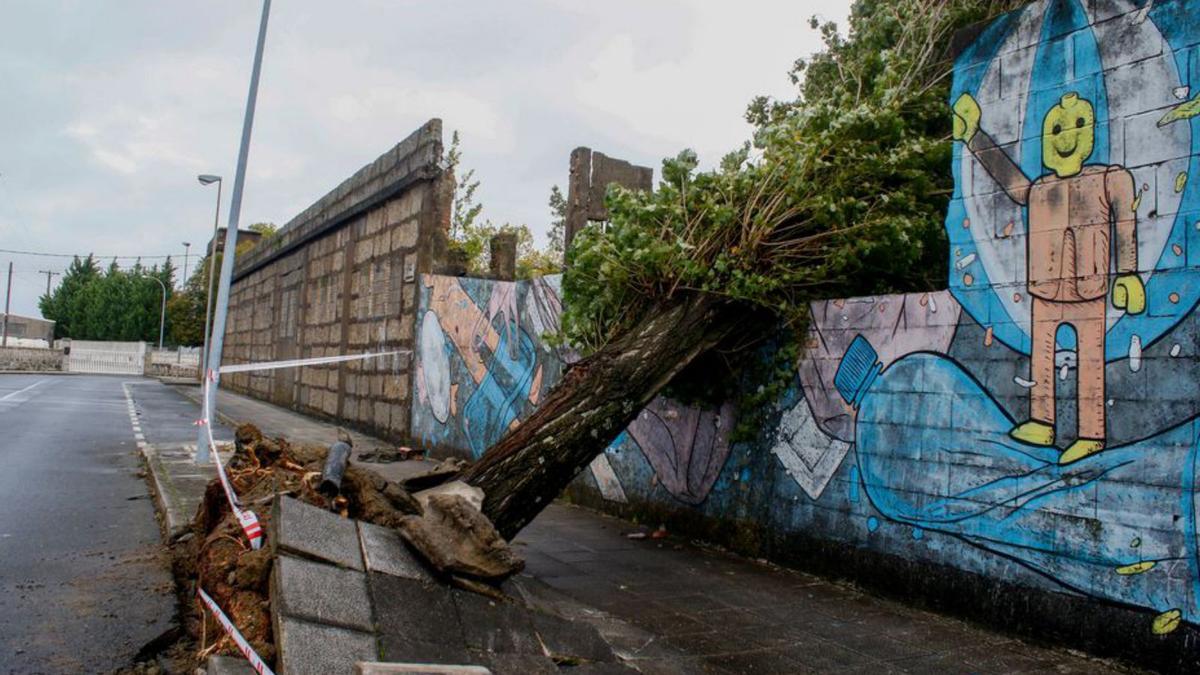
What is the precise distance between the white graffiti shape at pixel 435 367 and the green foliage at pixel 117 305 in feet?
209

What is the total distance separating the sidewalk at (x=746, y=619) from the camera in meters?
4.29

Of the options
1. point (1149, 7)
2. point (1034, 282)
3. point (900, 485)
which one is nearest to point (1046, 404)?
point (1034, 282)

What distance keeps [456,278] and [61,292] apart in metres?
85.0

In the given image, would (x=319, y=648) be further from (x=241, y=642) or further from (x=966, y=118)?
(x=966, y=118)

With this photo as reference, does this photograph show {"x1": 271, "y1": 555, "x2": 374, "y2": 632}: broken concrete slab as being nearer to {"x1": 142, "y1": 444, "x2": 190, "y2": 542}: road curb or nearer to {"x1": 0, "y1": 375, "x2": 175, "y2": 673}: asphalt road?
{"x1": 0, "y1": 375, "x2": 175, "y2": 673}: asphalt road

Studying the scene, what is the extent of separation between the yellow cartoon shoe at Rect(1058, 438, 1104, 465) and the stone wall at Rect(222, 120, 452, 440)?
32.0 ft

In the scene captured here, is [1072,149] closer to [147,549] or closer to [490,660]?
[490,660]

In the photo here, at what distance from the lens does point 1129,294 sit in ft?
14.4

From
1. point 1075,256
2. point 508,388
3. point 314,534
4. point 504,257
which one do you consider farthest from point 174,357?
point 1075,256

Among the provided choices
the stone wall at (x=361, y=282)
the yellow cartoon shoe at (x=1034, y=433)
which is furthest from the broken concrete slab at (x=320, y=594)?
the stone wall at (x=361, y=282)

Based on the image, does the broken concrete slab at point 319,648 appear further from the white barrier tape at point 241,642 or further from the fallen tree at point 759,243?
the fallen tree at point 759,243

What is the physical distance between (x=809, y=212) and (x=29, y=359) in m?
54.9

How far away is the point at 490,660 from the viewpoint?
378 centimetres

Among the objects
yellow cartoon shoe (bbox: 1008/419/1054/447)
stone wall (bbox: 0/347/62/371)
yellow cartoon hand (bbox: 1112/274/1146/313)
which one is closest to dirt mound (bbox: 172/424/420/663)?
yellow cartoon shoe (bbox: 1008/419/1054/447)
